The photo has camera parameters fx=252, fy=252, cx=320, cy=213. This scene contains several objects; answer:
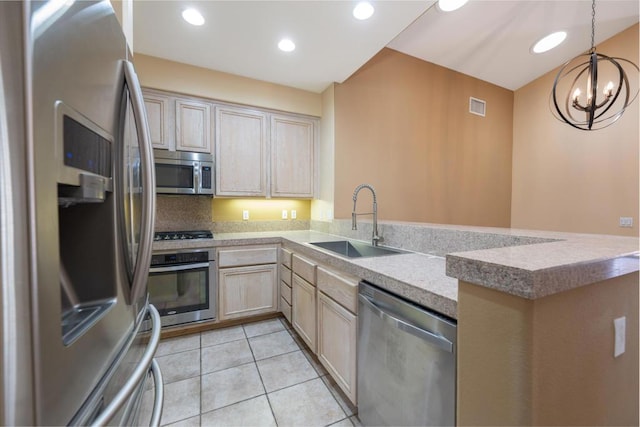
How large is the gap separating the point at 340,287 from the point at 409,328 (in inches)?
22.5

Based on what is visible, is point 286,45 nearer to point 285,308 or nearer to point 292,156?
point 292,156

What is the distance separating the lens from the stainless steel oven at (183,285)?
220cm

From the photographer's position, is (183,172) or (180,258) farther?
(183,172)

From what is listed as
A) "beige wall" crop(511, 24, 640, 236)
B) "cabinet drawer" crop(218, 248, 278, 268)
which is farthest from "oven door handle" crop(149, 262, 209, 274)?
"beige wall" crop(511, 24, 640, 236)

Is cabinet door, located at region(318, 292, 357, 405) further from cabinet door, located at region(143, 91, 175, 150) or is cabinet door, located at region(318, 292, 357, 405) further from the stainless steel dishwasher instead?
cabinet door, located at region(143, 91, 175, 150)

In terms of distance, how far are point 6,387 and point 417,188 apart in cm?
370

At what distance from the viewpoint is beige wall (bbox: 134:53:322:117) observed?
2.45 meters

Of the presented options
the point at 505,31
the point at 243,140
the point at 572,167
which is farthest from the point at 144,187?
the point at 572,167

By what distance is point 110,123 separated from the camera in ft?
Answer: 2.12

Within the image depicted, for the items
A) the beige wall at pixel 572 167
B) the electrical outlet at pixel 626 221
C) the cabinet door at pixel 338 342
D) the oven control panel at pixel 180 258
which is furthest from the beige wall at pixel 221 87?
the electrical outlet at pixel 626 221

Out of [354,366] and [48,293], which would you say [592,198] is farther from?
[48,293]

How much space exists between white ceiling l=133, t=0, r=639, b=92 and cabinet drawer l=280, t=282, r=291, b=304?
7.42ft

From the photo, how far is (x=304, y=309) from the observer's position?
2.09 metres

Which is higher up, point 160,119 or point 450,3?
point 450,3
